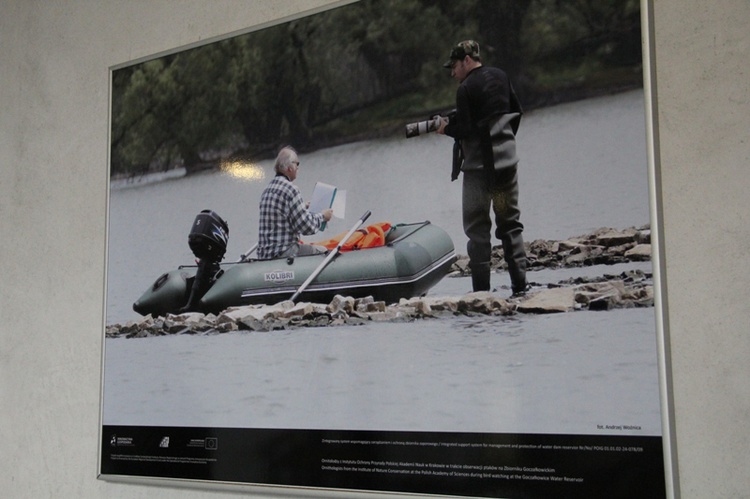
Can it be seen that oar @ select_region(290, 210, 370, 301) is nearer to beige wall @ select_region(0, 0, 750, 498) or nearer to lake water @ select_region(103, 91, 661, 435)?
lake water @ select_region(103, 91, 661, 435)

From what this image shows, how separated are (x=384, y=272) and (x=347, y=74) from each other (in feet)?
1.89

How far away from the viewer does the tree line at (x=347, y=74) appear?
5.91 ft

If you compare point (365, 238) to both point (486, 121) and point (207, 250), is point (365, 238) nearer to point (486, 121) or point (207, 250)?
point (486, 121)

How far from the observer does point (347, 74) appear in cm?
215

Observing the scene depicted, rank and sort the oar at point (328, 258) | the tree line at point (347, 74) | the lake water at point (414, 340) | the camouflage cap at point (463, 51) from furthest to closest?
1. the oar at point (328, 258)
2. the camouflage cap at point (463, 51)
3. the tree line at point (347, 74)
4. the lake water at point (414, 340)

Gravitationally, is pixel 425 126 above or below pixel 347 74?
below

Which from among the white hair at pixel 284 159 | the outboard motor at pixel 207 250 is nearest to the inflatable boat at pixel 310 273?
the outboard motor at pixel 207 250

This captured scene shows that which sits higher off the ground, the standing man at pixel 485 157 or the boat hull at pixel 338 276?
the standing man at pixel 485 157

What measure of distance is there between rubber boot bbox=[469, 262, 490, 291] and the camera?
0.38m

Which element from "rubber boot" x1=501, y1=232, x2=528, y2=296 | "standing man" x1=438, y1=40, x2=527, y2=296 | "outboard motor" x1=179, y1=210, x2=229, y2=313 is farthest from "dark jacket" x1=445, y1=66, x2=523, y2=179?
"outboard motor" x1=179, y1=210, x2=229, y2=313

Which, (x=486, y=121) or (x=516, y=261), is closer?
(x=516, y=261)

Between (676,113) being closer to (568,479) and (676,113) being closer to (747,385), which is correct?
(747,385)

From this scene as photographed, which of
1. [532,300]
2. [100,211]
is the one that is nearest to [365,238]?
[532,300]

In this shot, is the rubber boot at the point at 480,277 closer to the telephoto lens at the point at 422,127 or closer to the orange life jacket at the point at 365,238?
the orange life jacket at the point at 365,238
